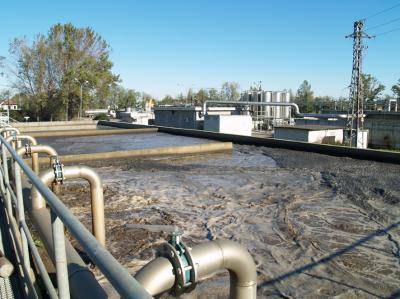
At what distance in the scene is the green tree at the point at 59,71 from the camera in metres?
38.8

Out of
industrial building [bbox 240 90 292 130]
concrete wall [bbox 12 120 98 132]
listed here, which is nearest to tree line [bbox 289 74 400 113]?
industrial building [bbox 240 90 292 130]

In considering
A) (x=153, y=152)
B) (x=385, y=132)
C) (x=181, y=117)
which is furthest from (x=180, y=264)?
(x=181, y=117)

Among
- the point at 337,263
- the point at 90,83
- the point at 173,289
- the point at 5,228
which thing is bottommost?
the point at 337,263

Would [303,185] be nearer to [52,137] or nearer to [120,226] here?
[120,226]

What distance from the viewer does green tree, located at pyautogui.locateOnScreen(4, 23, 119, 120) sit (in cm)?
3878

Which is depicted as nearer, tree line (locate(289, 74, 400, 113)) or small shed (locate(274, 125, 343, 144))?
small shed (locate(274, 125, 343, 144))

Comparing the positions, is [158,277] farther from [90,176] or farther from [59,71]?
[59,71]

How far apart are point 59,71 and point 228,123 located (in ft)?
75.7

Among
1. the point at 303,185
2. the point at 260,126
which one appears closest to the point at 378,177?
the point at 303,185

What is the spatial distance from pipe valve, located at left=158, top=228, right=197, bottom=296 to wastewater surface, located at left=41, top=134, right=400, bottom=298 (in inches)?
78.1

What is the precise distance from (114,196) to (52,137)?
44.5ft

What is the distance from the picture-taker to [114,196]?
6527 millimetres

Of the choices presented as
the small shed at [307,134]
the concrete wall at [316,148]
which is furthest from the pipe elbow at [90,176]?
the small shed at [307,134]

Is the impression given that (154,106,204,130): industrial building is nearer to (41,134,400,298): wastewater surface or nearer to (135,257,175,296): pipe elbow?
(41,134,400,298): wastewater surface
